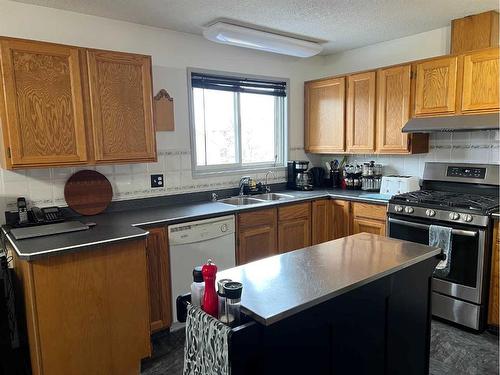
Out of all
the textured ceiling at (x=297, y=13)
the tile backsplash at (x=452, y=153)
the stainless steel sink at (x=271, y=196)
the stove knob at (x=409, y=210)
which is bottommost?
the stove knob at (x=409, y=210)

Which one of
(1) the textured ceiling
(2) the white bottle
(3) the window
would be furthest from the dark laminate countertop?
(1) the textured ceiling

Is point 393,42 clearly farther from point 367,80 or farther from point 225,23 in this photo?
point 225,23

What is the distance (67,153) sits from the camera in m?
2.35

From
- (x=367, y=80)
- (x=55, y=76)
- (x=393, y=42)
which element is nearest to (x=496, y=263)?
(x=367, y=80)

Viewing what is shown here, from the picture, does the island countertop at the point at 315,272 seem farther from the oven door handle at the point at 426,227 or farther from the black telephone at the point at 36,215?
the black telephone at the point at 36,215

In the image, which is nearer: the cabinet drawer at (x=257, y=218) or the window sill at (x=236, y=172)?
the cabinet drawer at (x=257, y=218)

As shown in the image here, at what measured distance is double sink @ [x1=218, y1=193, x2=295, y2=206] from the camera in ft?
11.3

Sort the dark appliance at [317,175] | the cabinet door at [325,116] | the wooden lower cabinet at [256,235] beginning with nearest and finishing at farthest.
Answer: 1. the wooden lower cabinet at [256,235]
2. the cabinet door at [325,116]
3. the dark appliance at [317,175]

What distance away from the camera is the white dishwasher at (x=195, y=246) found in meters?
2.59

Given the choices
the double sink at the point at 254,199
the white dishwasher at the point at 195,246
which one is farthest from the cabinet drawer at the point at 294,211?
the white dishwasher at the point at 195,246

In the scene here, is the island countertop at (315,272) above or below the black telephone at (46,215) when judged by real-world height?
below

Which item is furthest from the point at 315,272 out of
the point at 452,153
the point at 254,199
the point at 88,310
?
the point at 452,153

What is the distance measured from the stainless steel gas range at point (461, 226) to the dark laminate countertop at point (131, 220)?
0.98ft

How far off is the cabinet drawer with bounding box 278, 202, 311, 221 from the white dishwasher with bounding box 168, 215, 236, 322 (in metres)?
0.55
